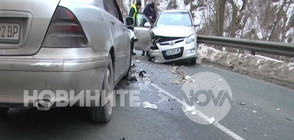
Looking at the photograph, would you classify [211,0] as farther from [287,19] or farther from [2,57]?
[2,57]

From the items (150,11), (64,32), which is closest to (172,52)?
(150,11)

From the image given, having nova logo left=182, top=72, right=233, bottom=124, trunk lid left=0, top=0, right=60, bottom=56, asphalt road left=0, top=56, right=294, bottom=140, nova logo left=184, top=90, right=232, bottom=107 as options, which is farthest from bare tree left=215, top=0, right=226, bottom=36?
trunk lid left=0, top=0, right=60, bottom=56

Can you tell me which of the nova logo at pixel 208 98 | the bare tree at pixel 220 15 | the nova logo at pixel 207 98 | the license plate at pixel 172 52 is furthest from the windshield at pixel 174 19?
the nova logo at pixel 207 98

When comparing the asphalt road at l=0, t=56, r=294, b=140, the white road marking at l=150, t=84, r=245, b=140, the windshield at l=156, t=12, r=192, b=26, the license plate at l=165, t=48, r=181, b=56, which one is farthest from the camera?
Answer: the windshield at l=156, t=12, r=192, b=26

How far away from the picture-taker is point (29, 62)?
7.36 ft

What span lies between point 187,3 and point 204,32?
44.8ft

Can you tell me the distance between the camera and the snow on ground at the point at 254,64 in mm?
6773

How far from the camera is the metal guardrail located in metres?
6.69

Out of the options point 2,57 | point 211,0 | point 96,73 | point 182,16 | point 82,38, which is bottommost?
point 96,73

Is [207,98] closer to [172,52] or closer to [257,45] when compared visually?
[172,52]

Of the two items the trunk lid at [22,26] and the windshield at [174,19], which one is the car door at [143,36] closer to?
the windshield at [174,19]

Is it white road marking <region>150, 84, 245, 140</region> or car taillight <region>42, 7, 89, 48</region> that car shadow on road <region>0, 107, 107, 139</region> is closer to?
car taillight <region>42, 7, 89, 48</region>

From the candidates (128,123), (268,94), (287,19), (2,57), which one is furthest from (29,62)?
(287,19)

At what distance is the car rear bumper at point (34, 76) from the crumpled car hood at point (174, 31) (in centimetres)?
639
